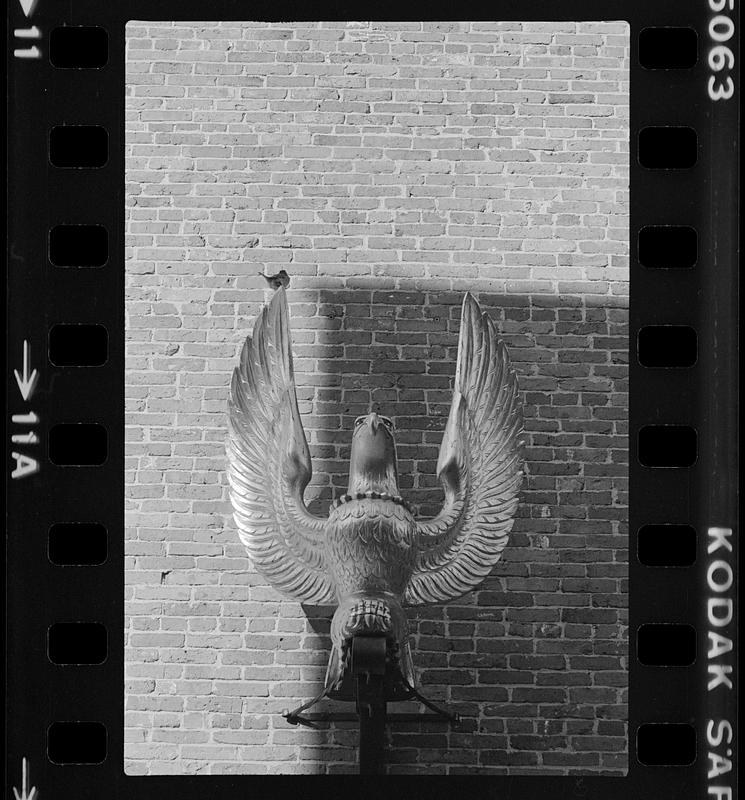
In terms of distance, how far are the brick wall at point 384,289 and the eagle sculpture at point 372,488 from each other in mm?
413

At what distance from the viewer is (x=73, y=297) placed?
477cm

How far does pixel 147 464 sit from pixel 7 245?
3.58ft

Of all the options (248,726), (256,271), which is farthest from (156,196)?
(248,726)

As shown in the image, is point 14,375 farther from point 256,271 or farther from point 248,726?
point 248,726

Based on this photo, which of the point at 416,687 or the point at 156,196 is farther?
the point at 156,196

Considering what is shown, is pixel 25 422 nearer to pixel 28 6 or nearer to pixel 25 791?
pixel 25 791

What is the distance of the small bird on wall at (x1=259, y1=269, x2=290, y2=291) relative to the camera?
5.48 m

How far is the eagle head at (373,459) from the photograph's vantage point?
483 centimetres

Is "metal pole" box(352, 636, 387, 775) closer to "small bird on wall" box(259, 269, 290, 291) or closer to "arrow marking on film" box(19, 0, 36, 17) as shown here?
"small bird on wall" box(259, 269, 290, 291)

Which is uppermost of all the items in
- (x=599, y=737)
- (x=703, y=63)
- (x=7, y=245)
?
(x=703, y=63)

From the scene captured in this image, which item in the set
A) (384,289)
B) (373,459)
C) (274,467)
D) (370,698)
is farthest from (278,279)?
(370,698)

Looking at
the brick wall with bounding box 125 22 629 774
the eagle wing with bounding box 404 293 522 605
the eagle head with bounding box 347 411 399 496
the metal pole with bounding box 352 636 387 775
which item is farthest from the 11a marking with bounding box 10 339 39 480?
the eagle wing with bounding box 404 293 522 605

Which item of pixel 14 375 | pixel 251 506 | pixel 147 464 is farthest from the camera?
pixel 147 464

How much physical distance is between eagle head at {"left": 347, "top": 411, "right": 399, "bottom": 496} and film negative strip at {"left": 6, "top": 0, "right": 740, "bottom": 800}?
13mm
